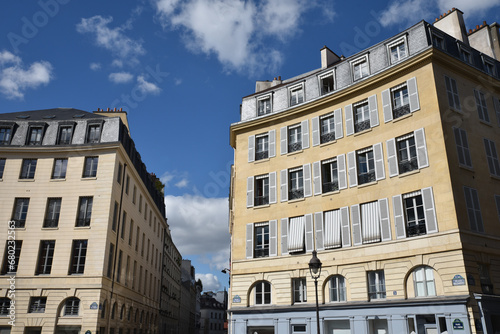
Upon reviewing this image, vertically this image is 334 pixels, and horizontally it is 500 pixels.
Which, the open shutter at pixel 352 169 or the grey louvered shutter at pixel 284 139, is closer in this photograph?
the open shutter at pixel 352 169

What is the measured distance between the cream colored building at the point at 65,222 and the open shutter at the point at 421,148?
17331mm

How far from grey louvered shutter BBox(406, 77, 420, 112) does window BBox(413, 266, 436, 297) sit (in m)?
6.89

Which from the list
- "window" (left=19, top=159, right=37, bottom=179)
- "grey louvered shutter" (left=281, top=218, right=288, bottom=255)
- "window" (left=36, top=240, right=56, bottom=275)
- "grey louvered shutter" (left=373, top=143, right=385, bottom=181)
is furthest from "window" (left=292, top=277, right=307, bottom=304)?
"window" (left=19, top=159, right=37, bottom=179)

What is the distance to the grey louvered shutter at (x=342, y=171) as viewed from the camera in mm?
19969

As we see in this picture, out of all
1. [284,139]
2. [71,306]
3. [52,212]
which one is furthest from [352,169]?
[52,212]

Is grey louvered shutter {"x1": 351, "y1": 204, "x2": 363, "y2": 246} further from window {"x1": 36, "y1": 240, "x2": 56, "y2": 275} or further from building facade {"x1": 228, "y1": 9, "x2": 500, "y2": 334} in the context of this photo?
window {"x1": 36, "y1": 240, "x2": 56, "y2": 275}

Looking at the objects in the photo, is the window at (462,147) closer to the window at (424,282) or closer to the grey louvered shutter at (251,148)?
the window at (424,282)

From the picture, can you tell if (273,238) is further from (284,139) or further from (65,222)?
(65,222)

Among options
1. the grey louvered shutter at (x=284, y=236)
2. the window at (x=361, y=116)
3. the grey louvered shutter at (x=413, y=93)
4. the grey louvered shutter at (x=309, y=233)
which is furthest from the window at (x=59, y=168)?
the grey louvered shutter at (x=413, y=93)

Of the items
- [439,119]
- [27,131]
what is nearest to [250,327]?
[439,119]

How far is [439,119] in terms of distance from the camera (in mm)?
17594

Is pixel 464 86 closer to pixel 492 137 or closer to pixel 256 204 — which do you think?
pixel 492 137

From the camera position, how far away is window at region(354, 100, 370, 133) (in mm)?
20391

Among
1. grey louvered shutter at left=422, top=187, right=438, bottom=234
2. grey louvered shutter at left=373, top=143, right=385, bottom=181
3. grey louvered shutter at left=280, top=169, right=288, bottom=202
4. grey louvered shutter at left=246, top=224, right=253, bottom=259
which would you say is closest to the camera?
grey louvered shutter at left=422, top=187, right=438, bottom=234
